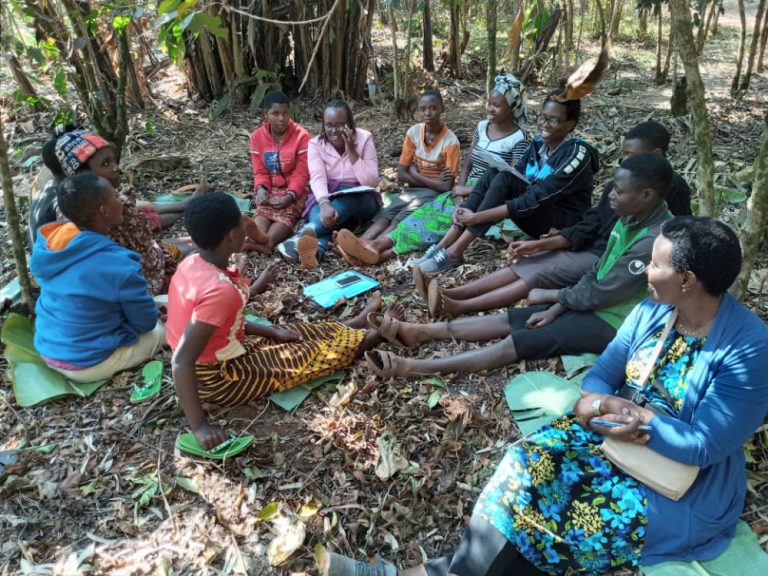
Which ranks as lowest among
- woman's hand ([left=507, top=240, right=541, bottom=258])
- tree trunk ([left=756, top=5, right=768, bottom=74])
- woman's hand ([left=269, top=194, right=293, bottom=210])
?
woman's hand ([left=269, top=194, right=293, bottom=210])

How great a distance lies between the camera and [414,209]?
178 inches

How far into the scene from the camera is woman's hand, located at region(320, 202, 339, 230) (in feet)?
14.0

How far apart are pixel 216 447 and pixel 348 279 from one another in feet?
5.78

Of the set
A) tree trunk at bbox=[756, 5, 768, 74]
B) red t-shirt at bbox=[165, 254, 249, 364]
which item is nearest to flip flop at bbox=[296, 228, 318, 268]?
red t-shirt at bbox=[165, 254, 249, 364]

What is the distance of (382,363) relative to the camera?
286 cm

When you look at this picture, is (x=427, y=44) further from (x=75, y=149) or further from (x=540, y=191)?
(x=75, y=149)

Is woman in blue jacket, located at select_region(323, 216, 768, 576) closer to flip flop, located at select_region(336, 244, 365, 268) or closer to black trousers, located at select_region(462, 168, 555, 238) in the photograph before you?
black trousers, located at select_region(462, 168, 555, 238)

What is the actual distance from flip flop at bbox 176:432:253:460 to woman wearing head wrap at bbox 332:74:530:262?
6.37ft

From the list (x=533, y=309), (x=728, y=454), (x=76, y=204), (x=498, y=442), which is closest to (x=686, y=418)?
(x=728, y=454)

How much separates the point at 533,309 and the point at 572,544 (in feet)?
5.00

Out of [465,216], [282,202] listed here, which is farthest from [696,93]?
[282,202]

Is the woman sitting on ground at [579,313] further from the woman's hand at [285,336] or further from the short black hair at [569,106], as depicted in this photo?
the short black hair at [569,106]

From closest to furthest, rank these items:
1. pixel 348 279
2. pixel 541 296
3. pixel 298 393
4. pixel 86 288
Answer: pixel 86 288, pixel 298 393, pixel 541 296, pixel 348 279

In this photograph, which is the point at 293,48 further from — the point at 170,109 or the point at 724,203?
the point at 724,203
